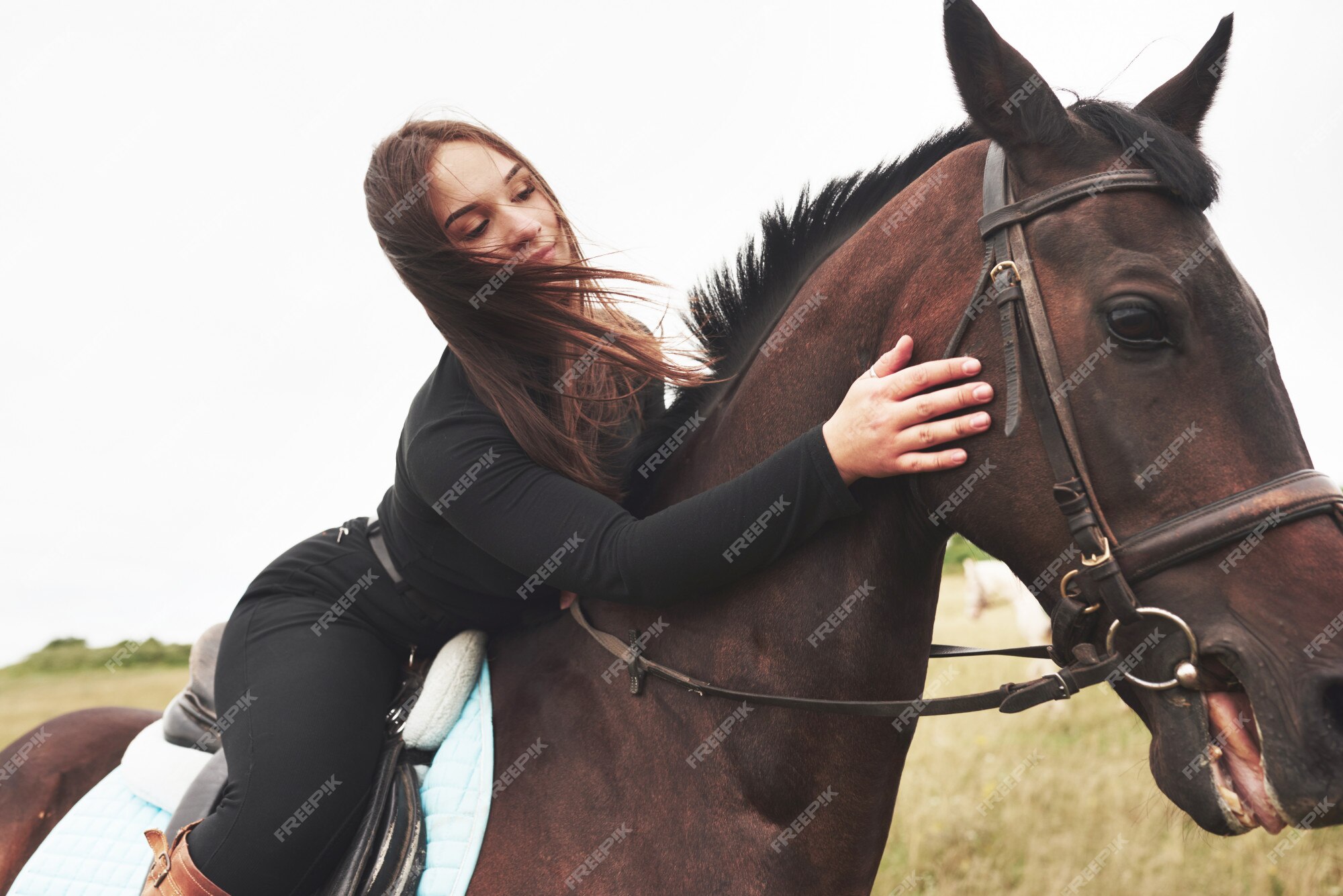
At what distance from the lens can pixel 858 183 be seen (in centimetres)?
272

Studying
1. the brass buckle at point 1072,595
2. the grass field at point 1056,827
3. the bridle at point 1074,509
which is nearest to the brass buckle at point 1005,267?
the bridle at point 1074,509

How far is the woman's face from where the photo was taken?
9.05 ft

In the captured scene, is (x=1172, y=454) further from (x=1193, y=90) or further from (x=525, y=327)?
(x=525, y=327)

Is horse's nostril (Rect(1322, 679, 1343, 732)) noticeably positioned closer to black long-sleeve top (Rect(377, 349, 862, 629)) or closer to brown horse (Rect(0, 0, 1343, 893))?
brown horse (Rect(0, 0, 1343, 893))

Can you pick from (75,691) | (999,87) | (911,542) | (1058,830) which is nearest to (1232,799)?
(911,542)

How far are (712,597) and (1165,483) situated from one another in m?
1.13

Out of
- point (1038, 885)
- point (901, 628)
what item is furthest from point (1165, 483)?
point (1038, 885)

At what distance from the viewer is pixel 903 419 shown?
6.70ft

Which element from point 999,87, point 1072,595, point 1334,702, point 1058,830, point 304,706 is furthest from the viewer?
point 1058,830

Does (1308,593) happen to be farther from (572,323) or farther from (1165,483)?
(572,323)

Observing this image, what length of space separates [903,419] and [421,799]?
1.72m

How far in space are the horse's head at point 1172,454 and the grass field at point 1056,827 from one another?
1998mm

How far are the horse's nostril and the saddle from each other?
2.12 m

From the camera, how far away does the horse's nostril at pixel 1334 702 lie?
165 centimetres
